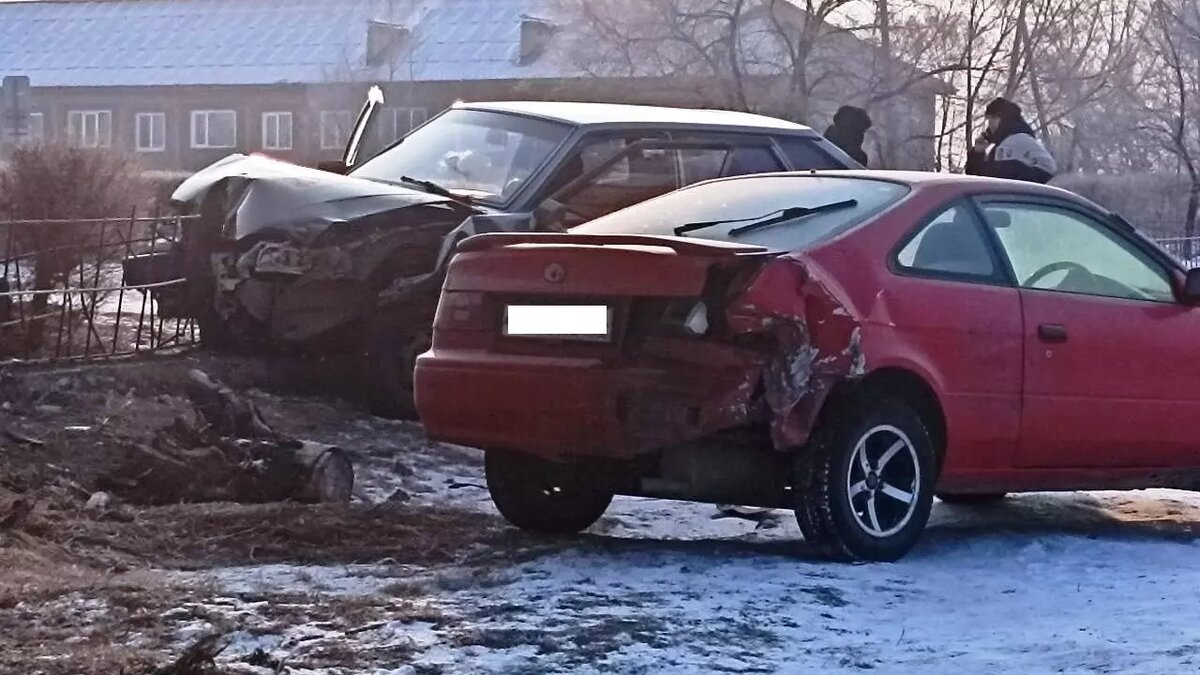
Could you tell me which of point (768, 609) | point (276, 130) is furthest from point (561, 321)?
point (276, 130)

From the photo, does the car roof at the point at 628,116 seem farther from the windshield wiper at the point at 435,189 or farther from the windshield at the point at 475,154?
Result: the windshield wiper at the point at 435,189

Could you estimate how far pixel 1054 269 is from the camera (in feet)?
23.0

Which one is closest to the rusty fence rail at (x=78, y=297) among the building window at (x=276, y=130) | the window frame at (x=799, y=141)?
the window frame at (x=799, y=141)

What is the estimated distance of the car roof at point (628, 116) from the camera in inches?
393

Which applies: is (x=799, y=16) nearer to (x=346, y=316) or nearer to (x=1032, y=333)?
(x=346, y=316)

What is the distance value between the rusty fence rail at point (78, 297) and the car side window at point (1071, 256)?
15.3ft

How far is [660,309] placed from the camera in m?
6.07

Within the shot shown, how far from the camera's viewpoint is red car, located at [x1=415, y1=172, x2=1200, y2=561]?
5973 millimetres

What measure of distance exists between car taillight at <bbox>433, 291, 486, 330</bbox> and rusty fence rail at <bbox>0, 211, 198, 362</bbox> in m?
3.56

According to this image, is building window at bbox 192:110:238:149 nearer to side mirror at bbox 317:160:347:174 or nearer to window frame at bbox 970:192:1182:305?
side mirror at bbox 317:160:347:174

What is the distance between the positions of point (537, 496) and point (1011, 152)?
589cm

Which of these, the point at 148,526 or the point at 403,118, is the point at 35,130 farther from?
the point at 403,118

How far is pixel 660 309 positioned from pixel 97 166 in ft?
33.9

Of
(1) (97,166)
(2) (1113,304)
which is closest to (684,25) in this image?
(1) (97,166)
